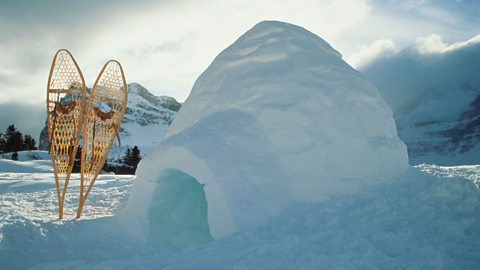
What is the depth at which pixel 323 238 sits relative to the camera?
468cm

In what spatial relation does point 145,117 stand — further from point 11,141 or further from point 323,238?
point 323,238

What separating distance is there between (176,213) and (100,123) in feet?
8.09

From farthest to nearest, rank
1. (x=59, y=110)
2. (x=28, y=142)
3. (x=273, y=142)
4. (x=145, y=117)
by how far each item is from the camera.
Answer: (x=145, y=117) → (x=28, y=142) → (x=59, y=110) → (x=273, y=142)

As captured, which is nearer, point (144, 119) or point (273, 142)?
point (273, 142)

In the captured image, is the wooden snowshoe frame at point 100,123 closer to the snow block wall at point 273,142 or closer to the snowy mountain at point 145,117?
the snow block wall at point 273,142

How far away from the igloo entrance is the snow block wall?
4 centimetres

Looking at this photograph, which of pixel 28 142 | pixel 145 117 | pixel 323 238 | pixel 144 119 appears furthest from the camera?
pixel 145 117

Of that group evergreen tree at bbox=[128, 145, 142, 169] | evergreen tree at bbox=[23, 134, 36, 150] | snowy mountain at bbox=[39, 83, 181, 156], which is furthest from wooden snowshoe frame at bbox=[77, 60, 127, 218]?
snowy mountain at bbox=[39, 83, 181, 156]

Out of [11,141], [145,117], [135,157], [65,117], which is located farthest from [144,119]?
[65,117]

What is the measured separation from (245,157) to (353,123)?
2.10 m

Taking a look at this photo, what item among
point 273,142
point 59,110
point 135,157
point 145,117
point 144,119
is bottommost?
point 135,157

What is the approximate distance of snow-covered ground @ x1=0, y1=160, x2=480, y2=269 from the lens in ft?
13.8

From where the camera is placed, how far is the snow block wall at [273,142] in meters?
5.68

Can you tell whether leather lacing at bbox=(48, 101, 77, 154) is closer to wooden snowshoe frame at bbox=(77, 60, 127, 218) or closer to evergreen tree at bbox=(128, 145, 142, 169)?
wooden snowshoe frame at bbox=(77, 60, 127, 218)
